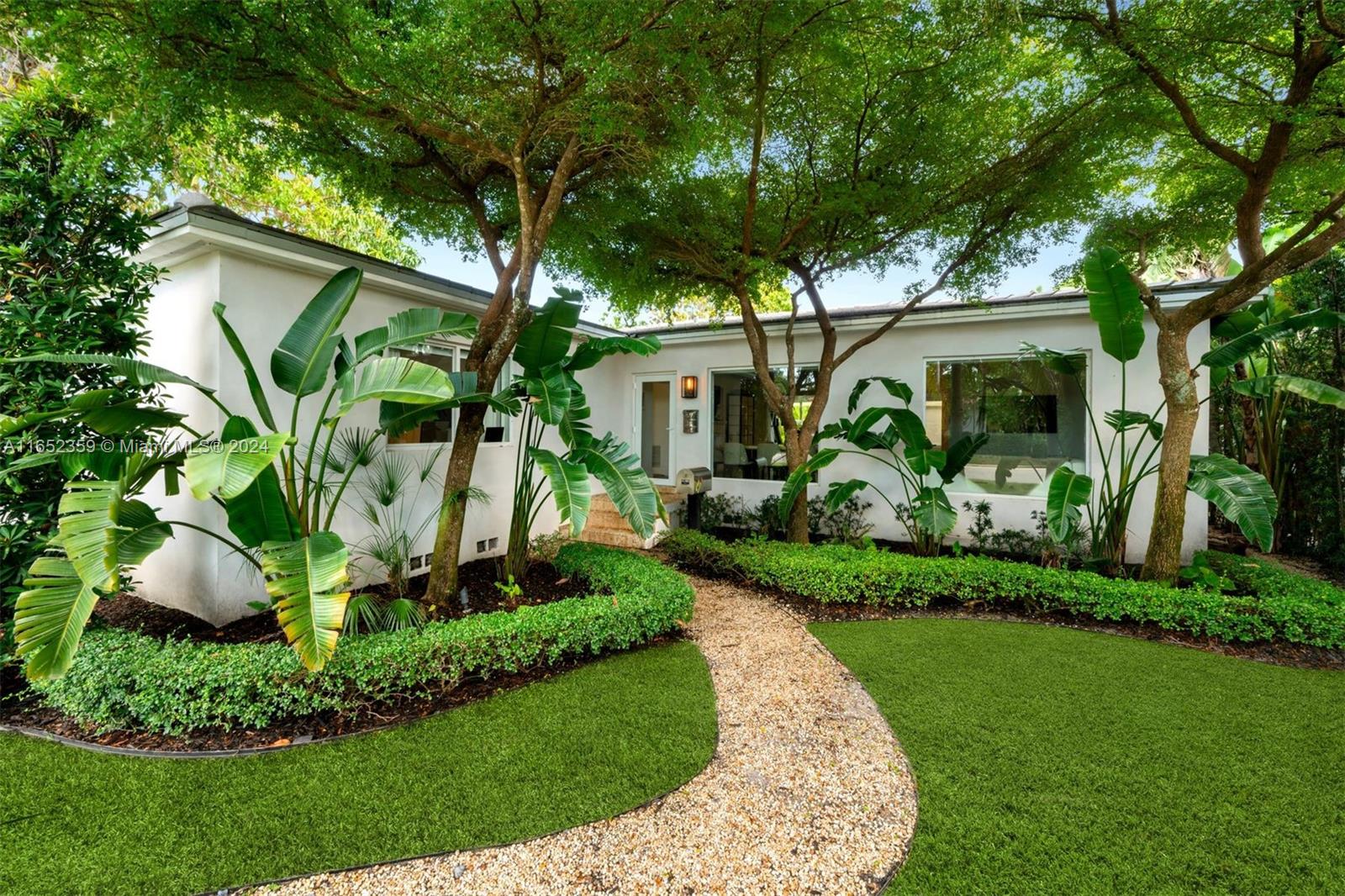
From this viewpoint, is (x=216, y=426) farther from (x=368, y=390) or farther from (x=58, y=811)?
(x=58, y=811)

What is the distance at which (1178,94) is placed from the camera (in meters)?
4.66

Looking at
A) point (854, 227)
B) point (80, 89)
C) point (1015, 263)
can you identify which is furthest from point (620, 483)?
point (1015, 263)

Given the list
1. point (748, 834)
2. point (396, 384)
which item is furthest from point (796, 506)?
point (396, 384)

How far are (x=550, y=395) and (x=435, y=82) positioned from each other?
2.56 m

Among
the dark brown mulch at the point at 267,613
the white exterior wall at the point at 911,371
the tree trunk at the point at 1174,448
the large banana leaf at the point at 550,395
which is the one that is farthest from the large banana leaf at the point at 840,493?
the large banana leaf at the point at 550,395

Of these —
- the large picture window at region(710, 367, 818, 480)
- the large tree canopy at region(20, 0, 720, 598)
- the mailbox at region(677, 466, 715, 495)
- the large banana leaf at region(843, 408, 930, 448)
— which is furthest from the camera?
the large picture window at region(710, 367, 818, 480)

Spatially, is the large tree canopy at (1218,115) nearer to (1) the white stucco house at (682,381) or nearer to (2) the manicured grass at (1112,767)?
(1) the white stucco house at (682,381)

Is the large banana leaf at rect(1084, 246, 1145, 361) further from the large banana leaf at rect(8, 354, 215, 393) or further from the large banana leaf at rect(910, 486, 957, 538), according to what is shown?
the large banana leaf at rect(8, 354, 215, 393)

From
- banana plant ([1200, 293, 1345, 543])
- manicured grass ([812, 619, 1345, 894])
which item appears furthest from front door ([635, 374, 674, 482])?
banana plant ([1200, 293, 1345, 543])

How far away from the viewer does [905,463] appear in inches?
279

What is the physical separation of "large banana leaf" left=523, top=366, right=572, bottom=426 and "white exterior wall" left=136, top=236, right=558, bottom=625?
211cm

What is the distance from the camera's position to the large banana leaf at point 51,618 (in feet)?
8.55

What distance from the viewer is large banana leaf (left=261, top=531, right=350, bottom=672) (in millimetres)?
2789

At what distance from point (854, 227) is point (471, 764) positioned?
6.52 meters
